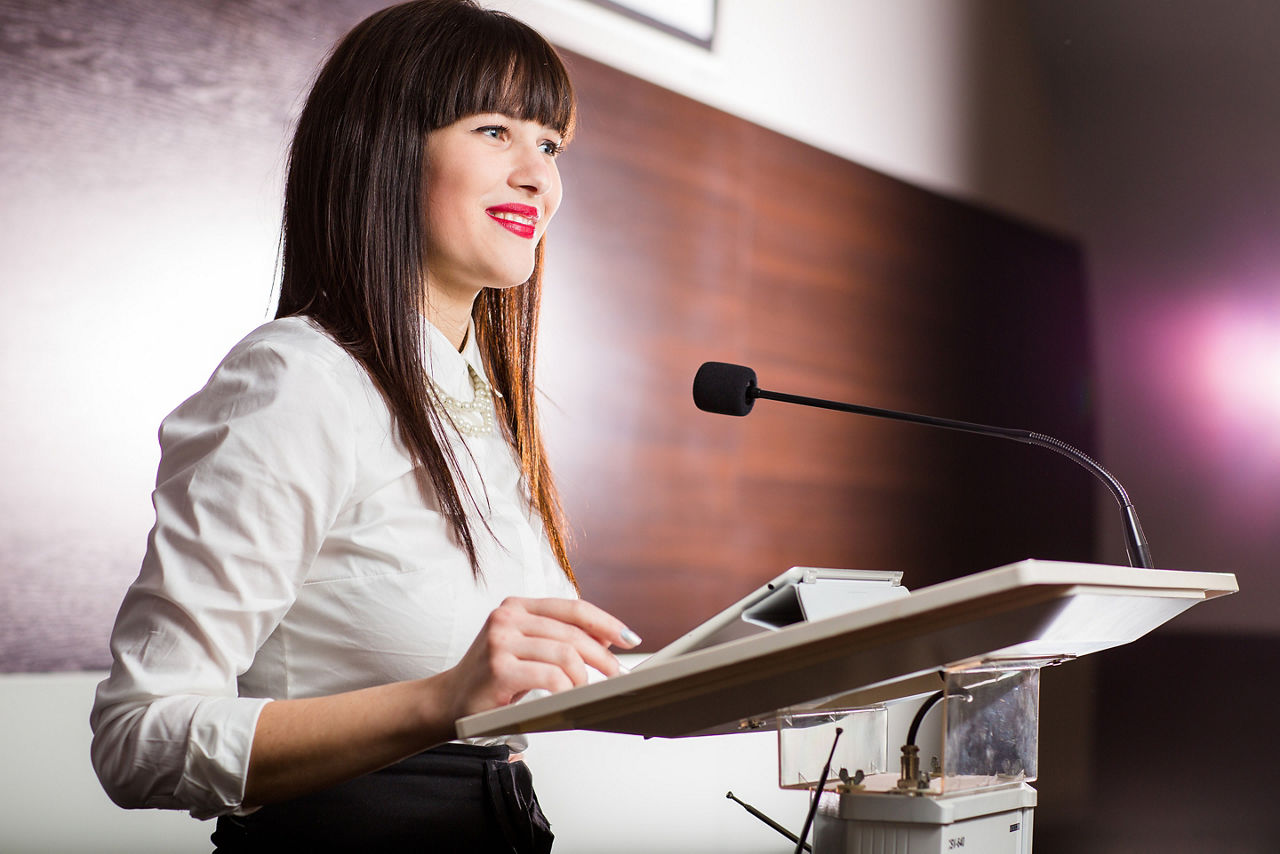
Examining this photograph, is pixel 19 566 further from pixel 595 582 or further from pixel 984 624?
pixel 984 624

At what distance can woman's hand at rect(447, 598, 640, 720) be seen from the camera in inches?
31.5

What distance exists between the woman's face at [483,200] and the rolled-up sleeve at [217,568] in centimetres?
29

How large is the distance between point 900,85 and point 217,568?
2.73 meters

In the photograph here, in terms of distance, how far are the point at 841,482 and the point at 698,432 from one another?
1.71ft

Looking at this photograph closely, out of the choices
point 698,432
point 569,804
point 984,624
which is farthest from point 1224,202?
point 984,624

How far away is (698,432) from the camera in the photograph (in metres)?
2.70

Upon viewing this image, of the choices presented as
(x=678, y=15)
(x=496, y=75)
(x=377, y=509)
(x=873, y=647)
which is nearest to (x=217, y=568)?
(x=377, y=509)

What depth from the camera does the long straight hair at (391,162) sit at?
47.0 inches

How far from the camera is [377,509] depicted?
3.60 feet

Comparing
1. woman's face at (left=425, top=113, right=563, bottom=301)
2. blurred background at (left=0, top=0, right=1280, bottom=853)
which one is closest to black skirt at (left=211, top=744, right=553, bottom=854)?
woman's face at (left=425, top=113, right=563, bottom=301)

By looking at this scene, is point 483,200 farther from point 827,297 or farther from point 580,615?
point 827,297

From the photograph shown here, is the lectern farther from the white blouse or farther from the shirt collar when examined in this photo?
the shirt collar

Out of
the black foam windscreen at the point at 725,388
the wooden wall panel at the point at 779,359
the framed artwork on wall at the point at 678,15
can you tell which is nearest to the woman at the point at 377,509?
the black foam windscreen at the point at 725,388

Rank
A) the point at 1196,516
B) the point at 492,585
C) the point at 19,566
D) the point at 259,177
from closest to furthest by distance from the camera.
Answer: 1. the point at 492,585
2. the point at 19,566
3. the point at 259,177
4. the point at 1196,516
